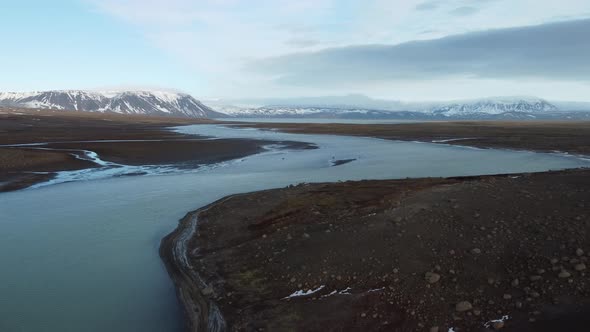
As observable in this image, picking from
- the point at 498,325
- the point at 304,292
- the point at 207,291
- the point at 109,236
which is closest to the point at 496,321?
the point at 498,325

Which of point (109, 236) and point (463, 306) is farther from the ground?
point (463, 306)

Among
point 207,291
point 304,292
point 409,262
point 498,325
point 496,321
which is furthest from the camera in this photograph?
point 207,291

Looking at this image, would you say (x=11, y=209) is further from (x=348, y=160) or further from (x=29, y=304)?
(x=348, y=160)

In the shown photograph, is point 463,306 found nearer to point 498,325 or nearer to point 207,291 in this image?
point 498,325

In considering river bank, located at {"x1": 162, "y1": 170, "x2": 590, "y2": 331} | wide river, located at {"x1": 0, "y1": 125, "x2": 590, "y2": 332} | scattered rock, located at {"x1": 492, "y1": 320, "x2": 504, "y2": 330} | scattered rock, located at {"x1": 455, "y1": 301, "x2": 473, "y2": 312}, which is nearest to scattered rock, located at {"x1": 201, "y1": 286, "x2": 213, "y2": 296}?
river bank, located at {"x1": 162, "y1": 170, "x2": 590, "y2": 331}

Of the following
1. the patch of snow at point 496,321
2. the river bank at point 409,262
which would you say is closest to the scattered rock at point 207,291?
the river bank at point 409,262

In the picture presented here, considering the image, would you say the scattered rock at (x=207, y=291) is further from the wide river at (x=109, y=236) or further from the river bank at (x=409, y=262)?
the wide river at (x=109, y=236)

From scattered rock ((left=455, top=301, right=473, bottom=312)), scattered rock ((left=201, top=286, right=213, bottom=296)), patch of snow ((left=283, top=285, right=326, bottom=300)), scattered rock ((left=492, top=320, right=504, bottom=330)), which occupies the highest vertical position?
scattered rock ((left=455, top=301, right=473, bottom=312))

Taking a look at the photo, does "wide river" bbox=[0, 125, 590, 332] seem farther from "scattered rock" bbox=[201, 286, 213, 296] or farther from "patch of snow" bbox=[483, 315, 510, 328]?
"patch of snow" bbox=[483, 315, 510, 328]

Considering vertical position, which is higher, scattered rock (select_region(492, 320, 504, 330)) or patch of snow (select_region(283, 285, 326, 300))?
scattered rock (select_region(492, 320, 504, 330))

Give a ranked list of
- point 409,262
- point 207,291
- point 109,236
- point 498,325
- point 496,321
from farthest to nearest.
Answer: point 109,236
point 207,291
point 409,262
point 496,321
point 498,325
